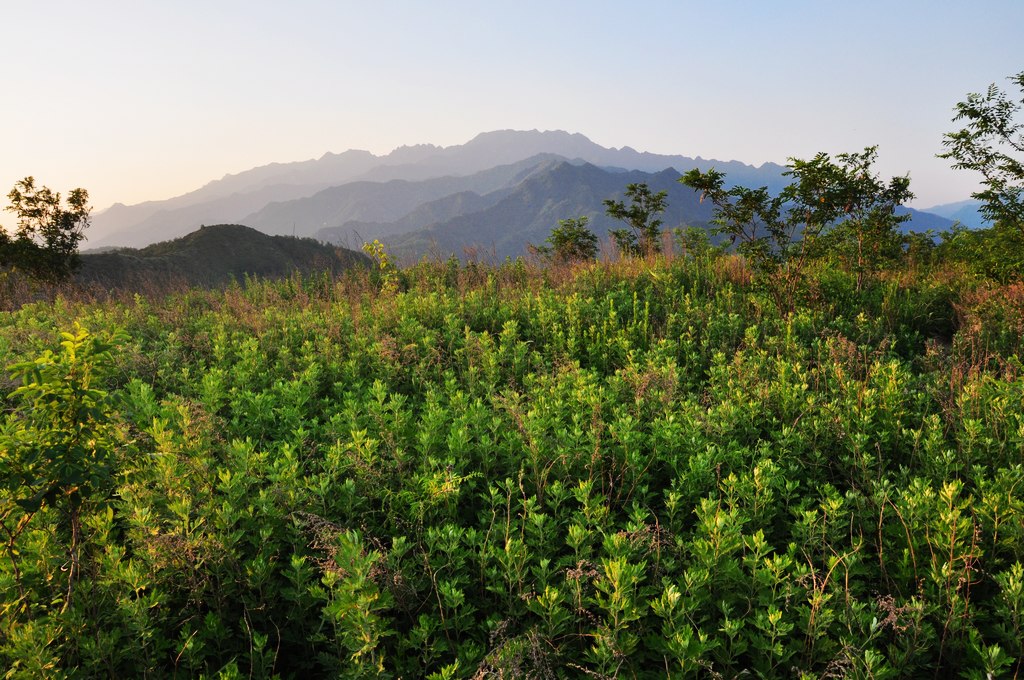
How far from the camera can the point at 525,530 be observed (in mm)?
3012

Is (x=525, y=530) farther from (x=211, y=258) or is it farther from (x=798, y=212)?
(x=211, y=258)

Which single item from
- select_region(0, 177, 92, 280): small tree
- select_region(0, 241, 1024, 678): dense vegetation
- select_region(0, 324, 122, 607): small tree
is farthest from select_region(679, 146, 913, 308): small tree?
select_region(0, 177, 92, 280): small tree

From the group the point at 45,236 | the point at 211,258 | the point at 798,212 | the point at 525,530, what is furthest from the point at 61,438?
the point at 211,258

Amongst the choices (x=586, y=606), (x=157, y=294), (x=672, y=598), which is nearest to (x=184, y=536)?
(x=586, y=606)

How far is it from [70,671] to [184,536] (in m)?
0.69

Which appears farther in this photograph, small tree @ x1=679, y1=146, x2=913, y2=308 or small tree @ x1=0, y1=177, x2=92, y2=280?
small tree @ x1=0, y1=177, x2=92, y2=280

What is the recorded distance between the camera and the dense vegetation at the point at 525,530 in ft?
7.48

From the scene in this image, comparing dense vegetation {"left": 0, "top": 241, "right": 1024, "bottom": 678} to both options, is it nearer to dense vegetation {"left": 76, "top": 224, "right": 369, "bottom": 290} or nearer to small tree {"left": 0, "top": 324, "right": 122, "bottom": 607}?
small tree {"left": 0, "top": 324, "right": 122, "bottom": 607}

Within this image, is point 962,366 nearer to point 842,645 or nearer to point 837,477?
point 837,477

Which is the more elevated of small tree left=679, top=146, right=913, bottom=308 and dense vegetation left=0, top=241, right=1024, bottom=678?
small tree left=679, top=146, right=913, bottom=308

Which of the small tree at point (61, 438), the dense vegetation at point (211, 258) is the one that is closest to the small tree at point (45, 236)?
the dense vegetation at point (211, 258)

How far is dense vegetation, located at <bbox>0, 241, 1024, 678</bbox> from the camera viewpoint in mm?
2281

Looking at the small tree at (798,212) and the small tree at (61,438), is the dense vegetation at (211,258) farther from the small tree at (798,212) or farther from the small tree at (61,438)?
the small tree at (61,438)

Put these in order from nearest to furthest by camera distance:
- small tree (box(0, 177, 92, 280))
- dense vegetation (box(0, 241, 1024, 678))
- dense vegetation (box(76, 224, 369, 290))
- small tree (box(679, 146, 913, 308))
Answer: dense vegetation (box(0, 241, 1024, 678)) < small tree (box(679, 146, 913, 308)) < small tree (box(0, 177, 92, 280)) < dense vegetation (box(76, 224, 369, 290))
